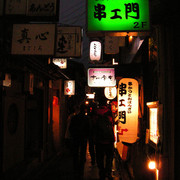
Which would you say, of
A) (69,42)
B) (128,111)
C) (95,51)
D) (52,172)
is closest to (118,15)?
(69,42)

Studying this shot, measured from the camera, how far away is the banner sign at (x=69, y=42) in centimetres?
907

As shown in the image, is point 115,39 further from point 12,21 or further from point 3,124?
point 3,124

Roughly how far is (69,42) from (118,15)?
338 centimetres

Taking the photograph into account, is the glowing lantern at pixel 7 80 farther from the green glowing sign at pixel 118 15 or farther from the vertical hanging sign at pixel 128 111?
the vertical hanging sign at pixel 128 111

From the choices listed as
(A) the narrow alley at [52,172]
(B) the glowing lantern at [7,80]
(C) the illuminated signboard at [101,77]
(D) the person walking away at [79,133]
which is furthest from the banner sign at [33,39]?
(C) the illuminated signboard at [101,77]

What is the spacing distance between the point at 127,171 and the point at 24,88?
680 centimetres

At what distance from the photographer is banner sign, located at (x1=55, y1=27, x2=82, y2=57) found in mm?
9070

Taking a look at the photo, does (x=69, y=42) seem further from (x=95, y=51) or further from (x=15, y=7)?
(x=95, y=51)

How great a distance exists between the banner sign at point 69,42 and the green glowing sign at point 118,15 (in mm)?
2896

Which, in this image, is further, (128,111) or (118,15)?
(128,111)

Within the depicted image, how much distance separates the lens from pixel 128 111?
10.1 m

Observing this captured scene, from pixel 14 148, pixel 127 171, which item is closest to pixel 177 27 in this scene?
pixel 14 148

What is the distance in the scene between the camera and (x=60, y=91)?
1916 centimetres

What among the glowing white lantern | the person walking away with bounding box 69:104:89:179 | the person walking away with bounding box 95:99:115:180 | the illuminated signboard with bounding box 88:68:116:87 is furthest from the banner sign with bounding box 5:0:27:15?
the glowing white lantern
